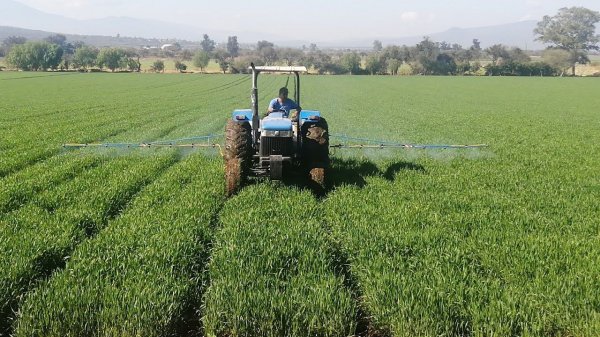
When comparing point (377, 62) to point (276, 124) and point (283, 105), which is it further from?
point (276, 124)

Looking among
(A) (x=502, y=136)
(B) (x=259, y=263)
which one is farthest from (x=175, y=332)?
(A) (x=502, y=136)

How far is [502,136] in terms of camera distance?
62.2 feet

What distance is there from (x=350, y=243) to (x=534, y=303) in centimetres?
234

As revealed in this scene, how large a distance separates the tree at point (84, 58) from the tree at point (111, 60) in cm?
294

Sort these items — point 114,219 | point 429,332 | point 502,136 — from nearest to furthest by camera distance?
1. point 429,332
2. point 114,219
3. point 502,136

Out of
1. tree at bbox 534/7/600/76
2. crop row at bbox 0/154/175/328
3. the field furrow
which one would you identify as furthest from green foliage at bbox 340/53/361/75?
the field furrow

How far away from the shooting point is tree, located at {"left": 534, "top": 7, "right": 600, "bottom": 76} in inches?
6024

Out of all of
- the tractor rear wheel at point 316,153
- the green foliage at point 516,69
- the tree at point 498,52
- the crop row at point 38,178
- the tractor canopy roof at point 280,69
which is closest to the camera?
the crop row at point 38,178

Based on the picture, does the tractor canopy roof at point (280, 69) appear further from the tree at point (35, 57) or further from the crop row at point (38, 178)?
the tree at point (35, 57)

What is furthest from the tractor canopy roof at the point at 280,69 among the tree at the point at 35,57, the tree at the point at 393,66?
the tree at the point at 35,57

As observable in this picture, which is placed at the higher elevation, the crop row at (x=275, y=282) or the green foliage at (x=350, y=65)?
the green foliage at (x=350, y=65)

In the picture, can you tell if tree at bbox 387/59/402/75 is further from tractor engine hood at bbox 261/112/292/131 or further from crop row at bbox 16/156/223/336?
crop row at bbox 16/156/223/336

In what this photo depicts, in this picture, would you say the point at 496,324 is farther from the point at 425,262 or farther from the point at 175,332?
the point at 175,332

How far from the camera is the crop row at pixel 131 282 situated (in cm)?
466
